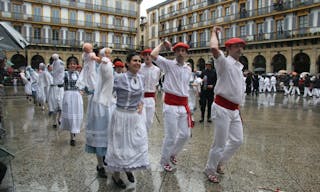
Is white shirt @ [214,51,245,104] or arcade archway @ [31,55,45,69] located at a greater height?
arcade archway @ [31,55,45,69]

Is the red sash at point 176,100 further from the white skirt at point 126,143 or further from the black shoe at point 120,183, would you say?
the black shoe at point 120,183

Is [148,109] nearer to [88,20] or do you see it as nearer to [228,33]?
[228,33]

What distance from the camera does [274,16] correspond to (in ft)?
114

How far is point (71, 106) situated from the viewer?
6.45m

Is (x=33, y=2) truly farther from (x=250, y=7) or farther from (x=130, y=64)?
(x=130, y=64)

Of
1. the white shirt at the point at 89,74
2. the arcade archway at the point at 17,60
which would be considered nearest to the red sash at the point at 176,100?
the white shirt at the point at 89,74

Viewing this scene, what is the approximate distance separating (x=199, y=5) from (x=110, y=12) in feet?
49.3

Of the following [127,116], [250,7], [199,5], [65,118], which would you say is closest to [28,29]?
[199,5]

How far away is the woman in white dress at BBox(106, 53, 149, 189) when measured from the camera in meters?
3.88

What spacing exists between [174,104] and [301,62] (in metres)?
33.1

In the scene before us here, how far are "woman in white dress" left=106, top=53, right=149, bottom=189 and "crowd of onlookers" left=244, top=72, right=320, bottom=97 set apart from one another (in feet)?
67.6

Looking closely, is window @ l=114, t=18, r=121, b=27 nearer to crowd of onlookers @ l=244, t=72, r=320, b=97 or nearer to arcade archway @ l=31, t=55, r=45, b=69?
arcade archway @ l=31, t=55, r=45, b=69

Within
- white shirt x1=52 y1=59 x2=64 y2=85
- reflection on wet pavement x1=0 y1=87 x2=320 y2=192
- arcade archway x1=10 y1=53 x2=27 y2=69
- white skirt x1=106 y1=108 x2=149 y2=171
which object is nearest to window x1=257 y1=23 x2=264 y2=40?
reflection on wet pavement x1=0 y1=87 x2=320 y2=192

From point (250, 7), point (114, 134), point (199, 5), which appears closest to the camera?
point (114, 134)
